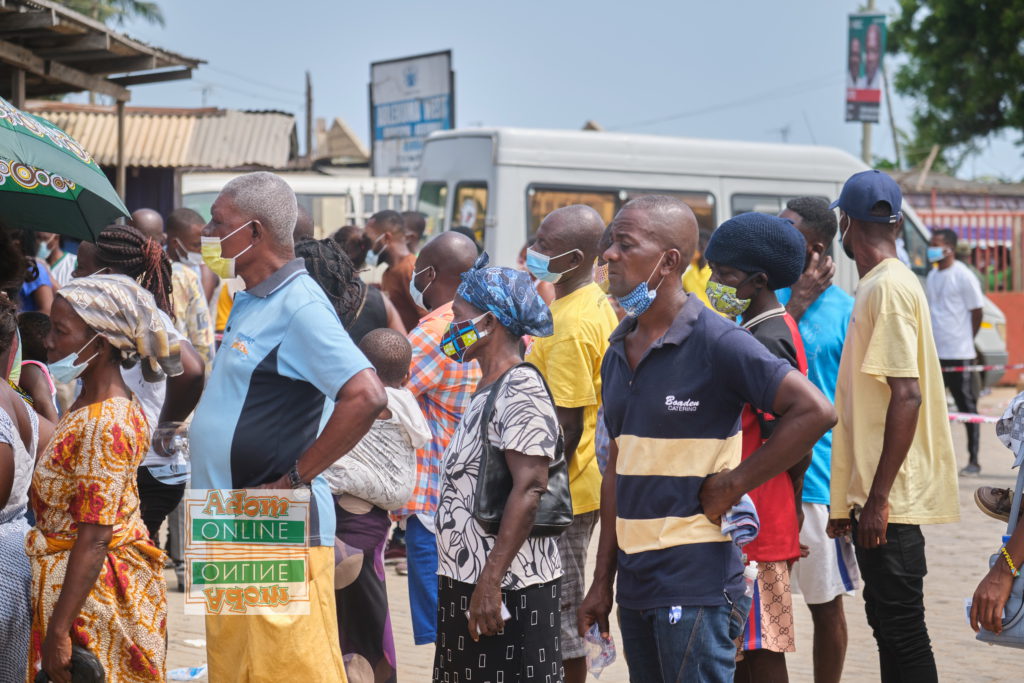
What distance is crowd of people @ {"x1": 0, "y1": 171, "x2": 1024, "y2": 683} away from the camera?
11.1 ft

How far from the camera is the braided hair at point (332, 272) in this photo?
5.25 m

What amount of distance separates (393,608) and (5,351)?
141 inches

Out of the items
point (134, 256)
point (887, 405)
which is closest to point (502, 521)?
point (887, 405)

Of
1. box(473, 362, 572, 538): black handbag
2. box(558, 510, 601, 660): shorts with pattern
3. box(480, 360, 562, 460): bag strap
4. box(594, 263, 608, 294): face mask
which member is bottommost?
box(558, 510, 601, 660): shorts with pattern

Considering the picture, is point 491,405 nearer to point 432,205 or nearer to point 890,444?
point 890,444

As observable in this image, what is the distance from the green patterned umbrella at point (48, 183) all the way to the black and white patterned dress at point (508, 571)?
83.7 inches

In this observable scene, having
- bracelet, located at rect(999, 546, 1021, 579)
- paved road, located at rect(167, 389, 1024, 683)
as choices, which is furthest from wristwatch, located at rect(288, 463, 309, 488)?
paved road, located at rect(167, 389, 1024, 683)

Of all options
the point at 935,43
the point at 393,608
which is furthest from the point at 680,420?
the point at 935,43

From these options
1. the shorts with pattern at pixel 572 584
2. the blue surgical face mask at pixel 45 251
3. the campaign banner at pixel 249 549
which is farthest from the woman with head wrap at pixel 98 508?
the blue surgical face mask at pixel 45 251

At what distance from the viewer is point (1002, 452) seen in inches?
529

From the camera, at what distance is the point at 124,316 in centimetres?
388

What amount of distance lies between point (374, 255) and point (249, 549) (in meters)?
6.32

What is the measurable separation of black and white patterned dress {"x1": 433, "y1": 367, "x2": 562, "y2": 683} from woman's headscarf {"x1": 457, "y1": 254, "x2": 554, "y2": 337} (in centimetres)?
20

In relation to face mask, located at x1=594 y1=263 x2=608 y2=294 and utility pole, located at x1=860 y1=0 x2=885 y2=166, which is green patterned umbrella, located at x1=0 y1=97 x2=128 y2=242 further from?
utility pole, located at x1=860 y1=0 x2=885 y2=166
